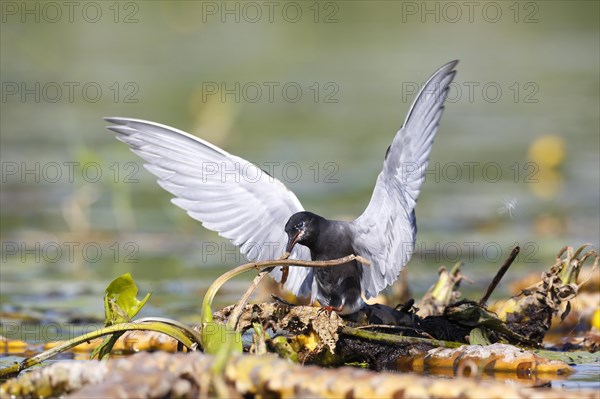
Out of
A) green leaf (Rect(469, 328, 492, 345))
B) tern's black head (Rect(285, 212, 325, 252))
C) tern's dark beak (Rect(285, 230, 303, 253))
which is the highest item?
tern's black head (Rect(285, 212, 325, 252))

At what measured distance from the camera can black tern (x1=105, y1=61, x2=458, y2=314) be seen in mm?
5027

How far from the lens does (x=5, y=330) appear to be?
5680 mm

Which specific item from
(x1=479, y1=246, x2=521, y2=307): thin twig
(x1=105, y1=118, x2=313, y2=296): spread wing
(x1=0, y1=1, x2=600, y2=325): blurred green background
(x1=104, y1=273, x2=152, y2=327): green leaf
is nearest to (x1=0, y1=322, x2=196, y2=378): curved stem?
(x1=104, y1=273, x2=152, y2=327): green leaf

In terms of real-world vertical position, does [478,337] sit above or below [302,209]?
below

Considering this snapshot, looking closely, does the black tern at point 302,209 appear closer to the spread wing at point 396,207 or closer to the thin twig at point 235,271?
the spread wing at point 396,207

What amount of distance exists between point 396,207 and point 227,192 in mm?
859

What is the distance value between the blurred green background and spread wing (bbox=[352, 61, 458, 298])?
146 cm

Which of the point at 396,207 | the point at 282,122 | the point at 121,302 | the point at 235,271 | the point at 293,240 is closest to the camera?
the point at 235,271

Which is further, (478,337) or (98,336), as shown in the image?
(478,337)

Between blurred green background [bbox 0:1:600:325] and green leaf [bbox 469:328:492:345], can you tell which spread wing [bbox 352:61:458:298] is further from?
blurred green background [bbox 0:1:600:325]

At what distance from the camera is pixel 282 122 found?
14969 millimetres

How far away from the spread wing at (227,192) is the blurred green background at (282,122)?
103 centimetres

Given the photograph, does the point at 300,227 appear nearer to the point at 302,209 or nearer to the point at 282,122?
the point at 302,209

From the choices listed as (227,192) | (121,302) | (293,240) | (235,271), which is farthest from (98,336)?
(227,192)
